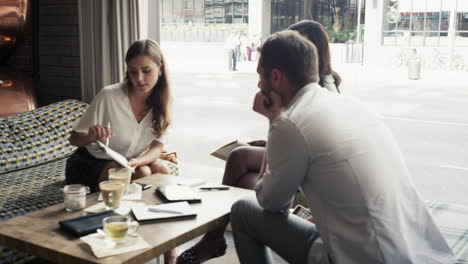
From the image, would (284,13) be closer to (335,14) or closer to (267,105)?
(335,14)

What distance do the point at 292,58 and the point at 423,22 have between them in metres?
1.76

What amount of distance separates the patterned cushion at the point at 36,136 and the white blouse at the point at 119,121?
72 centimetres

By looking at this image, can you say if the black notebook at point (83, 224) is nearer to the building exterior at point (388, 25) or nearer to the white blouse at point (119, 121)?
the white blouse at point (119, 121)

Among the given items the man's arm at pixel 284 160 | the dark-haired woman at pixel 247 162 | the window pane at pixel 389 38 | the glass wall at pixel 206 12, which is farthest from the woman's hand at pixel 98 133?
the window pane at pixel 389 38

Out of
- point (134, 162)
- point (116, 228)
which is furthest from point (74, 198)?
point (134, 162)

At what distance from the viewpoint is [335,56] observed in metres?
3.40

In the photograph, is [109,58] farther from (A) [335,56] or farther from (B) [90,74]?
(A) [335,56]

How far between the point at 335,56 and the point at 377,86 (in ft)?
2.06

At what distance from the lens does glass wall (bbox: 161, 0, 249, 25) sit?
3916 mm

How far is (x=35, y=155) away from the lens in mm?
3486

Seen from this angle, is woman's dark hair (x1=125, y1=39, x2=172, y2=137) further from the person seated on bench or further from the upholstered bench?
the upholstered bench

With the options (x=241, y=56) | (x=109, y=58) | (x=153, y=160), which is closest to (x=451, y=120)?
(x=241, y=56)

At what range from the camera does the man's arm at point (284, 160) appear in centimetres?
173

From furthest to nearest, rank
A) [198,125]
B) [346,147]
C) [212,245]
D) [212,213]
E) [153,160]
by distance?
[198,125], [153,160], [212,245], [212,213], [346,147]
